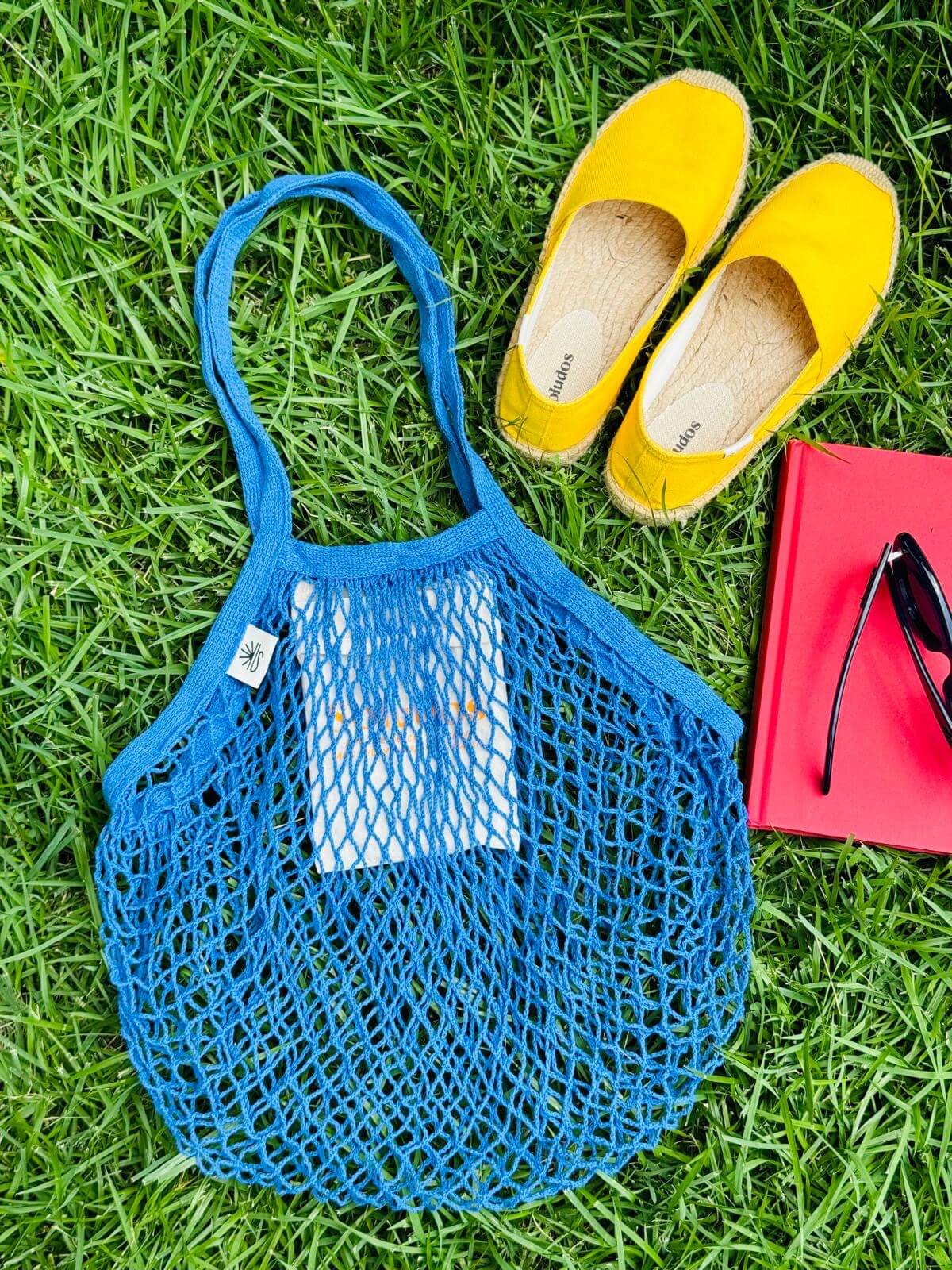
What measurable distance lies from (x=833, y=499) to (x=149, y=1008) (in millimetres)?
826

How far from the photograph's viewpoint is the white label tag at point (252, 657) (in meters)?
0.93

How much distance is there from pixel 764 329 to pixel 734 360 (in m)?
0.04

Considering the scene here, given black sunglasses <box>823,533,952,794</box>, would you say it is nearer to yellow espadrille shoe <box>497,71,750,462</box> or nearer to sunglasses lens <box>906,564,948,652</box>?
sunglasses lens <box>906,564,948,652</box>

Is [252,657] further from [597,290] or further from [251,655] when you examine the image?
[597,290]

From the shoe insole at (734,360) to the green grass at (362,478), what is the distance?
0.18 feet

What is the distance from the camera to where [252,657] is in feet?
3.06

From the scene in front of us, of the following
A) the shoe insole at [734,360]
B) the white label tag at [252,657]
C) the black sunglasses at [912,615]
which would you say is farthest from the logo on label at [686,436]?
the white label tag at [252,657]

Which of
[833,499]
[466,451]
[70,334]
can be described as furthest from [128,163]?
[833,499]

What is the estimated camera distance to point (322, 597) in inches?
37.4

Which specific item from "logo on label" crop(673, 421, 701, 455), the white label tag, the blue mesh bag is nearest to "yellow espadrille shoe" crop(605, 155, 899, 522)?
"logo on label" crop(673, 421, 701, 455)

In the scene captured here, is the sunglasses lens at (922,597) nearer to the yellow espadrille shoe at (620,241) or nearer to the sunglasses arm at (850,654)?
the sunglasses arm at (850,654)

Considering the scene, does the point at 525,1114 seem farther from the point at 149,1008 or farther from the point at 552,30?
the point at 552,30

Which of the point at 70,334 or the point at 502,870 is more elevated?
the point at 70,334

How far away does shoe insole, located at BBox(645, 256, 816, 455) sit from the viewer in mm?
1020
